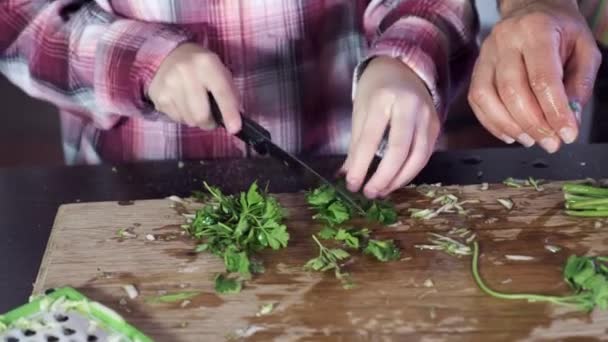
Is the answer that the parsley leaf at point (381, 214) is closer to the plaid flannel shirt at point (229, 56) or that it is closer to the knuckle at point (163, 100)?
the plaid flannel shirt at point (229, 56)

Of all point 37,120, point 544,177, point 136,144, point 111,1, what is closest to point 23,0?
point 111,1

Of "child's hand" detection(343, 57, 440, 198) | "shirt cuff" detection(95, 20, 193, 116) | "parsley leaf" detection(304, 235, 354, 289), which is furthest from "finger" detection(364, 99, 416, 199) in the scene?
"shirt cuff" detection(95, 20, 193, 116)

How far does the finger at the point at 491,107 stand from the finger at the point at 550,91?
0.02m

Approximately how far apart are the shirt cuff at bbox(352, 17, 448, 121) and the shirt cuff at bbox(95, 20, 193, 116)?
0.27 m

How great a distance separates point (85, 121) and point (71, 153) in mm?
85

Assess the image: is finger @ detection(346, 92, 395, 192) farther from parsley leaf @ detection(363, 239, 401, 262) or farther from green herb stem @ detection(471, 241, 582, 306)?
green herb stem @ detection(471, 241, 582, 306)

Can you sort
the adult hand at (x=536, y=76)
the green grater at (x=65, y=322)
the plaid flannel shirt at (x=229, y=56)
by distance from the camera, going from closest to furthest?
the green grater at (x=65, y=322), the adult hand at (x=536, y=76), the plaid flannel shirt at (x=229, y=56)

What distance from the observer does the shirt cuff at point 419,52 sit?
3.72 feet

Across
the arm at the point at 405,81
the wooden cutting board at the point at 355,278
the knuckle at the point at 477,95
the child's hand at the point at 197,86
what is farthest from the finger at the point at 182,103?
the knuckle at the point at 477,95

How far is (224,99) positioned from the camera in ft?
3.56

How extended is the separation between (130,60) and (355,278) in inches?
18.3

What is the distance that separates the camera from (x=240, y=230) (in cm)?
103

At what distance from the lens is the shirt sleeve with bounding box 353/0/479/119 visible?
3.74 ft

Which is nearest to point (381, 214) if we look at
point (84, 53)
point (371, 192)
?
point (371, 192)
